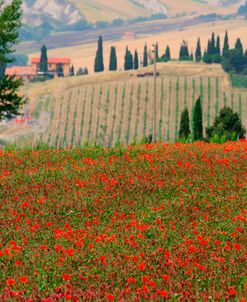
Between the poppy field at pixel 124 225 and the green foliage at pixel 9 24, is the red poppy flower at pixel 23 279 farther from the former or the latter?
the green foliage at pixel 9 24

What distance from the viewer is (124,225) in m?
14.6

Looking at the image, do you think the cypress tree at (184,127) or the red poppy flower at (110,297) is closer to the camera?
the red poppy flower at (110,297)

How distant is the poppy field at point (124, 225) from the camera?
436 inches

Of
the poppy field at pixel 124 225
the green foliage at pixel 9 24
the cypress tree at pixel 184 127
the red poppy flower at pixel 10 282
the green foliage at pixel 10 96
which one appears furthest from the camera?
the cypress tree at pixel 184 127

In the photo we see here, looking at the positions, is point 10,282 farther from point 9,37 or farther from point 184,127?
point 184,127

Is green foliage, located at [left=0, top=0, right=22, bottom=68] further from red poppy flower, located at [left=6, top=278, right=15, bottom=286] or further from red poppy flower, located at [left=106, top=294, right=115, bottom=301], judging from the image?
red poppy flower, located at [left=106, top=294, right=115, bottom=301]

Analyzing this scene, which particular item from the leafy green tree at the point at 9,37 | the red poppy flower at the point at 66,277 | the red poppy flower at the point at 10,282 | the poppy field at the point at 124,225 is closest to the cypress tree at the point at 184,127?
the leafy green tree at the point at 9,37

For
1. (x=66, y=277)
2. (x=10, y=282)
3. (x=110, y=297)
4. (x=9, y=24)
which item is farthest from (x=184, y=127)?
(x=110, y=297)

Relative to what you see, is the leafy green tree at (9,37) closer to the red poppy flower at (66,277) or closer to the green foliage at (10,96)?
the green foliage at (10,96)

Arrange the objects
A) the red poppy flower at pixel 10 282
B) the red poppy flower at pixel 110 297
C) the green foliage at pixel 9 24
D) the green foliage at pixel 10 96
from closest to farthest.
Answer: the red poppy flower at pixel 110 297, the red poppy flower at pixel 10 282, the green foliage at pixel 9 24, the green foliage at pixel 10 96

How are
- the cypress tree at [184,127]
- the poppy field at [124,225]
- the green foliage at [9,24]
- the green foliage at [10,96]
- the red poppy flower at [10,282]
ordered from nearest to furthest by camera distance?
1. the red poppy flower at [10,282]
2. the poppy field at [124,225]
3. the green foliage at [9,24]
4. the green foliage at [10,96]
5. the cypress tree at [184,127]

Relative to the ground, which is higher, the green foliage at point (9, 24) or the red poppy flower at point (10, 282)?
the green foliage at point (9, 24)

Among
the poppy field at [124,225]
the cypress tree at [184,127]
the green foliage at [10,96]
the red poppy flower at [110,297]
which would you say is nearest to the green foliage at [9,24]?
the green foliage at [10,96]

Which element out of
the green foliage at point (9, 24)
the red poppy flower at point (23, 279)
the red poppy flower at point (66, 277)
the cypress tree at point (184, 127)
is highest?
the green foliage at point (9, 24)
